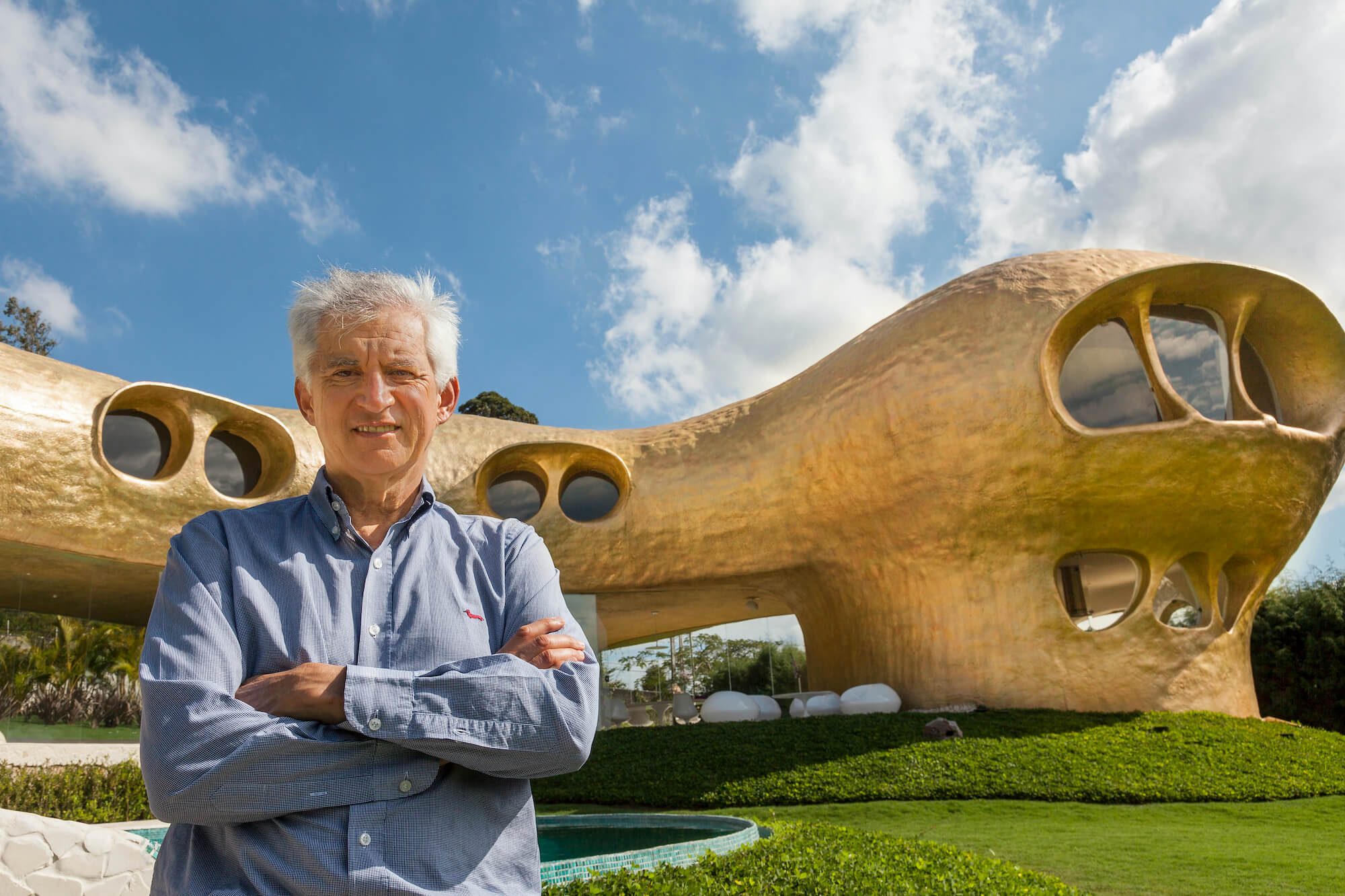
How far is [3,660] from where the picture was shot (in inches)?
496

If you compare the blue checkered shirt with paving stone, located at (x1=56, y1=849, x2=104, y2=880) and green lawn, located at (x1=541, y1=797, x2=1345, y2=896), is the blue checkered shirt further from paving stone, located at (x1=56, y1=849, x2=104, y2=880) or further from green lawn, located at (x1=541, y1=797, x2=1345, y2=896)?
green lawn, located at (x1=541, y1=797, x2=1345, y2=896)

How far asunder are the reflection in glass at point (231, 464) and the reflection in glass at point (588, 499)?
5.02 m

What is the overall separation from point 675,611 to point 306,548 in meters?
17.2

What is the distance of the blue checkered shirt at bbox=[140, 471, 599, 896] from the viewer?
1538mm

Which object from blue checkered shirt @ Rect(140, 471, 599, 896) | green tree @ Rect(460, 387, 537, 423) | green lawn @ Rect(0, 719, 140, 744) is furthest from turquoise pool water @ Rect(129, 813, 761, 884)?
green tree @ Rect(460, 387, 537, 423)

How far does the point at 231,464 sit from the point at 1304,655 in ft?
76.9

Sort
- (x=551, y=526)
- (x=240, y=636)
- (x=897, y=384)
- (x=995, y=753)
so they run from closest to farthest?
(x=240, y=636), (x=995, y=753), (x=897, y=384), (x=551, y=526)

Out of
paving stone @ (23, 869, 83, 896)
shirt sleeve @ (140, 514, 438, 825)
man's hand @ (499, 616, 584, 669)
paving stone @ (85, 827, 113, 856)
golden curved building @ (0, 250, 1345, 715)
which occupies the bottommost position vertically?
paving stone @ (23, 869, 83, 896)

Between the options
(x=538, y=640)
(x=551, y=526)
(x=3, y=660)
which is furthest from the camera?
(x=551, y=526)

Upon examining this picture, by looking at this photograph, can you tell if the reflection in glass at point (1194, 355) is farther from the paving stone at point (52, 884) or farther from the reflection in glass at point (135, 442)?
the reflection in glass at point (135, 442)

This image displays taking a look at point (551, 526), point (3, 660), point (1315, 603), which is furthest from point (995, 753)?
point (1315, 603)

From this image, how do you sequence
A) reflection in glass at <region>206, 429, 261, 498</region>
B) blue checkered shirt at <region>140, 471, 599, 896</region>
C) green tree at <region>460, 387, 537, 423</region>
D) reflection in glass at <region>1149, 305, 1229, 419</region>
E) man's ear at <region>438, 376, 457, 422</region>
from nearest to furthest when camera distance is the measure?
1. blue checkered shirt at <region>140, 471, 599, 896</region>
2. man's ear at <region>438, 376, 457, 422</region>
3. reflection in glass at <region>206, 429, 261, 498</region>
4. reflection in glass at <region>1149, 305, 1229, 419</region>
5. green tree at <region>460, 387, 537, 423</region>

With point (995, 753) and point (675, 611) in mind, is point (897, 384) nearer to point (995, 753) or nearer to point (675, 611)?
point (995, 753)

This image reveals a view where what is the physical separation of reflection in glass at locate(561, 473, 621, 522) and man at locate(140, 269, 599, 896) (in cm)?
1394
